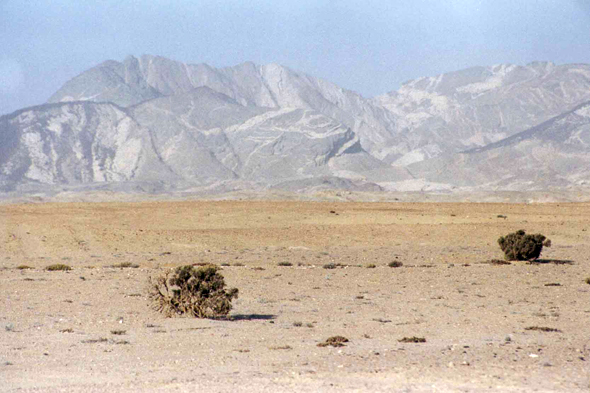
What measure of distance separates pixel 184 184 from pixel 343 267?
144 meters

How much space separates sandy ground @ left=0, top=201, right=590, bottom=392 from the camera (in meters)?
10.1

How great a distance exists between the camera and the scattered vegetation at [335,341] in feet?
41.2

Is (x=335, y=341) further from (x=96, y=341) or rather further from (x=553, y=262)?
(x=553, y=262)

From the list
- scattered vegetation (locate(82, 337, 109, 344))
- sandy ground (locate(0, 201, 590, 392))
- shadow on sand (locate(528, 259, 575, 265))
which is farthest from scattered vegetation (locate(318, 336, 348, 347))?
shadow on sand (locate(528, 259, 575, 265))

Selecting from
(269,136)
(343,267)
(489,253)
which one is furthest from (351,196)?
(269,136)

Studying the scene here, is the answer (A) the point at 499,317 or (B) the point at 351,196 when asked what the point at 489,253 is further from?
(B) the point at 351,196

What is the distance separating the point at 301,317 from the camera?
16.2 metres

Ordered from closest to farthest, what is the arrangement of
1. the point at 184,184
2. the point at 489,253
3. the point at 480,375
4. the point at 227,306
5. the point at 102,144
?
the point at 480,375, the point at 227,306, the point at 489,253, the point at 184,184, the point at 102,144

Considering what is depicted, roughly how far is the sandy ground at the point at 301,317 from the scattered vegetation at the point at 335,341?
263 millimetres

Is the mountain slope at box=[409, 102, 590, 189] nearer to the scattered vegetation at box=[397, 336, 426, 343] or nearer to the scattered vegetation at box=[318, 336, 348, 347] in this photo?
the scattered vegetation at box=[397, 336, 426, 343]

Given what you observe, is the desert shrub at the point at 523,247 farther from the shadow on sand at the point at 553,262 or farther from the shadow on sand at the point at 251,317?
the shadow on sand at the point at 251,317

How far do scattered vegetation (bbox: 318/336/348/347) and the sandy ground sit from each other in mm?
263

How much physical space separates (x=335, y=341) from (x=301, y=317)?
354cm

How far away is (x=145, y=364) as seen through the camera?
11047 mm
